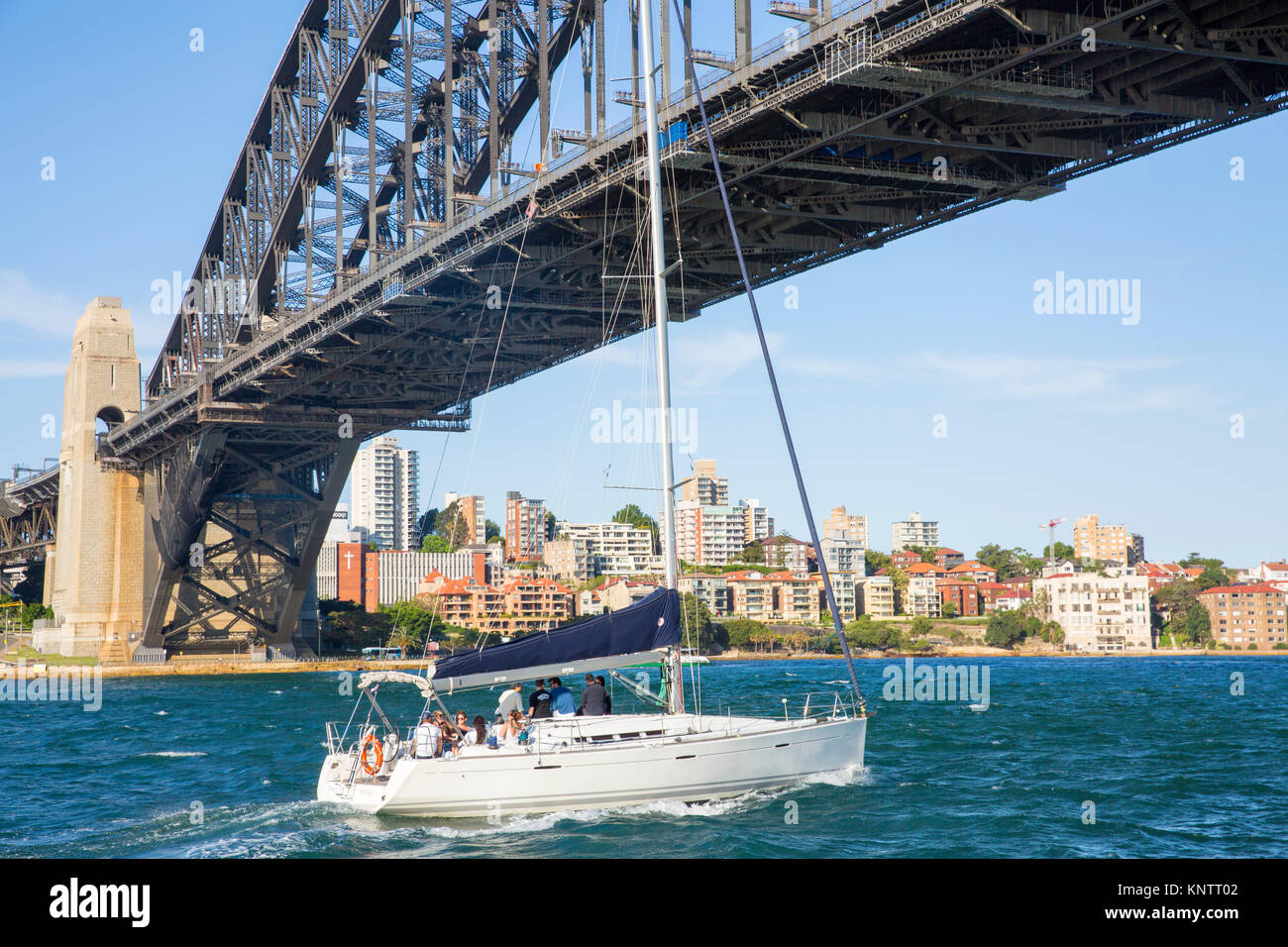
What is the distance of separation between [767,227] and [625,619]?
51.4 feet

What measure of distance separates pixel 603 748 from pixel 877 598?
124m

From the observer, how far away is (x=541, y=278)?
112 ft

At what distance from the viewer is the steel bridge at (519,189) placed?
20.5m

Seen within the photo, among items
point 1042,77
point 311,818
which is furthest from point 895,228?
point 311,818

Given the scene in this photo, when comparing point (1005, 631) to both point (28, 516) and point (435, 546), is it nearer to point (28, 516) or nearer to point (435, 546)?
point (435, 546)

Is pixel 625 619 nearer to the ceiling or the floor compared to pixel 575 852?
nearer to the ceiling

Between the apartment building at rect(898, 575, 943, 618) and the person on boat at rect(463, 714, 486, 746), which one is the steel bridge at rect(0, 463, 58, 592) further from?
the apartment building at rect(898, 575, 943, 618)

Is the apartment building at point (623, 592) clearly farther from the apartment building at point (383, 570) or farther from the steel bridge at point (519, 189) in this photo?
the apartment building at point (383, 570)

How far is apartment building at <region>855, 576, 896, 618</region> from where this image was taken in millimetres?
135750

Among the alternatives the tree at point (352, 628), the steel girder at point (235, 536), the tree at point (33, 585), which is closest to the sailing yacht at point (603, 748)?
the steel girder at point (235, 536)

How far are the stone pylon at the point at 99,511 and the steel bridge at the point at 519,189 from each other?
1.74 m
